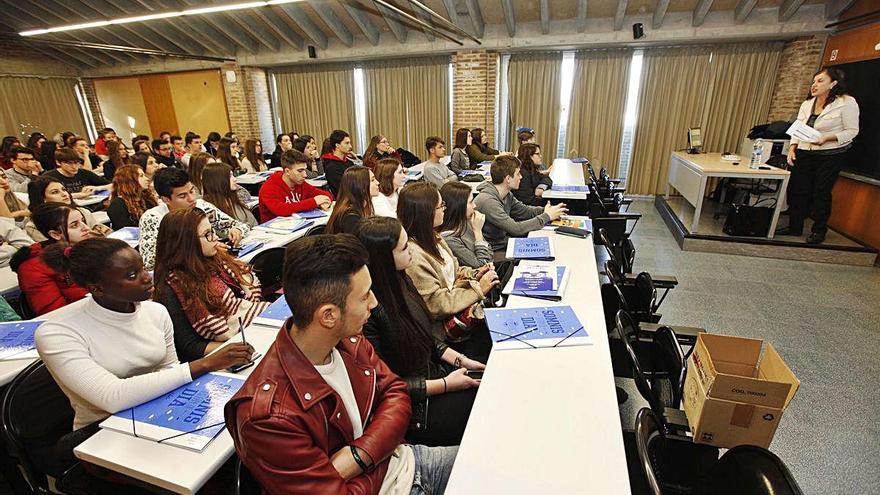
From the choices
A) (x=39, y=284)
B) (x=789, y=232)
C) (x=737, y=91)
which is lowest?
(x=789, y=232)

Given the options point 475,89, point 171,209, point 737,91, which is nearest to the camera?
point 171,209

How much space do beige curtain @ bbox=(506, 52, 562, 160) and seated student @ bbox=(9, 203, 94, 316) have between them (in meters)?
7.11

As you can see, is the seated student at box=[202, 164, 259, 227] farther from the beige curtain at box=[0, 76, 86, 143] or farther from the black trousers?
the beige curtain at box=[0, 76, 86, 143]

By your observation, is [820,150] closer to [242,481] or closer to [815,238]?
[815,238]

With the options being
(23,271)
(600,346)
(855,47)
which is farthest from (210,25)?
(855,47)

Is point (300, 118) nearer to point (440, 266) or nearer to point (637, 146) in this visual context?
point (637, 146)

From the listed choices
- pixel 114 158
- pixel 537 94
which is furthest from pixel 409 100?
pixel 114 158

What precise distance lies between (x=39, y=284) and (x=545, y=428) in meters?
2.46

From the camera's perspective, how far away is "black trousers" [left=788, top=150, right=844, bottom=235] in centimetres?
435

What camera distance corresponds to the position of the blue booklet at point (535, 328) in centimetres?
164

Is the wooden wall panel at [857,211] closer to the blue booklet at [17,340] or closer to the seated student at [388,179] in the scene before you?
the seated student at [388,179]

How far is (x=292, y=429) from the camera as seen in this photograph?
92 centimetres

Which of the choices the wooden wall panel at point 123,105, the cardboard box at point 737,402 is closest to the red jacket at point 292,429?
the cardboard box at point 737,402

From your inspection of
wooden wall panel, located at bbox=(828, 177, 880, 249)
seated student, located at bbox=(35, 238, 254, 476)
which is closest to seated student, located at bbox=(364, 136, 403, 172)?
seated student, located at bbox=(35, 238, 254, 476)
